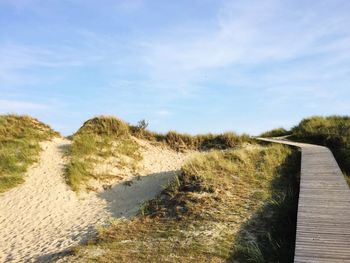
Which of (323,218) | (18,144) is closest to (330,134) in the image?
(323,218)

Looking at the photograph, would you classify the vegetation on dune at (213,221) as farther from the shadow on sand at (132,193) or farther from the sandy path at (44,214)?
the sandy path at (44,214)

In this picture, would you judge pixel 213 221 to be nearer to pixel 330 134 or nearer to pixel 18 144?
pixel 18 144

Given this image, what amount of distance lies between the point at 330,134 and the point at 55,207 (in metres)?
16.2

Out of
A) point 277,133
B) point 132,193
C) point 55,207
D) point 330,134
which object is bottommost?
point 55,207

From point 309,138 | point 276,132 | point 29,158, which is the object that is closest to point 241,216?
point 29,158

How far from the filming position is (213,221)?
12.2m

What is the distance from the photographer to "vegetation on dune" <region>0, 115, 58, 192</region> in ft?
61.9

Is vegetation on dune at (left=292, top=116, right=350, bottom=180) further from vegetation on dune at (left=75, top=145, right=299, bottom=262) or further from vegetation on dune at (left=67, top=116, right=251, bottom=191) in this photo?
vegetation on dune at (left=67, top=116, right=251, bottom=191)

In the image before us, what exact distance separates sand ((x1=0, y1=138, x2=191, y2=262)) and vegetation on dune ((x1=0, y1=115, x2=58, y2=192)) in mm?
444

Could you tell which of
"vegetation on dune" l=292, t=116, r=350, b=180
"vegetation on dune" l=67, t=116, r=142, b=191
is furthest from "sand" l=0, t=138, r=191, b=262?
"vegetation on dune" l=292, t=116, r=350, b=180

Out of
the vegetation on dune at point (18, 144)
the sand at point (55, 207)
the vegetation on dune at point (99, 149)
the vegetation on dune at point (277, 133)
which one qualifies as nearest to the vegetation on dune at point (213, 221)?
the sand at point (55, 207)

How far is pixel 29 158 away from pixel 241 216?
11907 millimetres

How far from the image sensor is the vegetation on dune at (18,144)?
18.9 meters

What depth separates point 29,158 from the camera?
65.9ft
